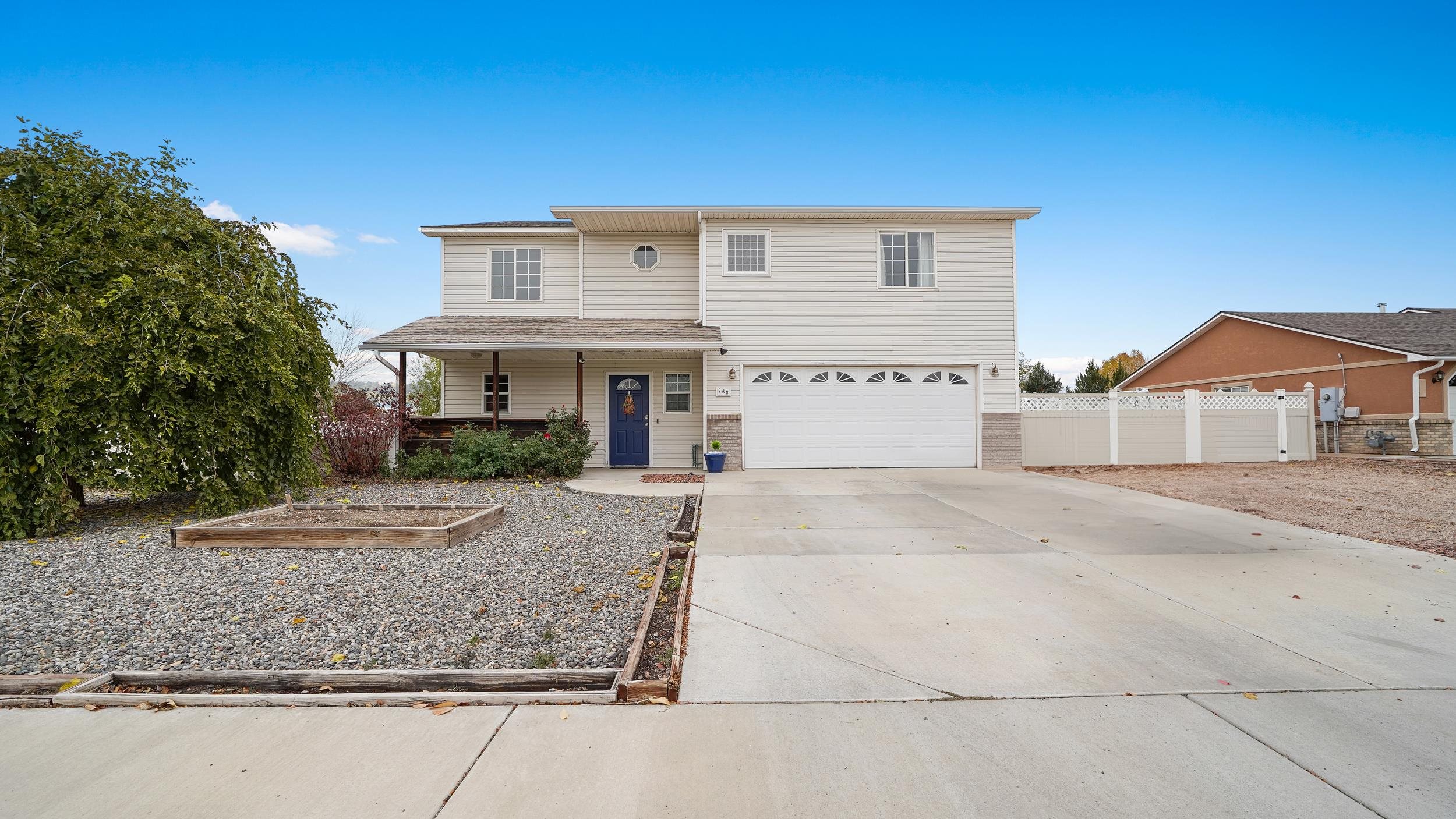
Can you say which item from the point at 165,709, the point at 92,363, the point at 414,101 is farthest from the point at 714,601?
the point at 414,101

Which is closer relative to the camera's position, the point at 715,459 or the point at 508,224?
the point at 715,459

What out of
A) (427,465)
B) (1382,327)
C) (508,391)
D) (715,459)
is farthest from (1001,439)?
(1382,327)

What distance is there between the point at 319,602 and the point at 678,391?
973 cm

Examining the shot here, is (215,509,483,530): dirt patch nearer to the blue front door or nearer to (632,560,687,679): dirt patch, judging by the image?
(632,560,687,679): dirt patch

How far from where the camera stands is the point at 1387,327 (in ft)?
60.1

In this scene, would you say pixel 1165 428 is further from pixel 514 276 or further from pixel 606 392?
pixel 514 276

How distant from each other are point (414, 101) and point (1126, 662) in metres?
15.6

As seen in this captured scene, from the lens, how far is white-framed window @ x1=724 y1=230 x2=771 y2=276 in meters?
12.5

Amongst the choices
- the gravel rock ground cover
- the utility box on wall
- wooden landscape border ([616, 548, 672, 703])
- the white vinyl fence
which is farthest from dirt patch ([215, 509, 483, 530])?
the utility box on wall

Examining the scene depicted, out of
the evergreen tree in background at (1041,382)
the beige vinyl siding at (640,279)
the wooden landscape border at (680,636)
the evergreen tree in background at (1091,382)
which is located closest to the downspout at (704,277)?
the beige vinyl siding at (640,279)

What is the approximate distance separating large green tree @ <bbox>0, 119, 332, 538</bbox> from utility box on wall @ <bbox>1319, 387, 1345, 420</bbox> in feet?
78.9

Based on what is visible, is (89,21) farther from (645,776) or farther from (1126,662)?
(1126,662)

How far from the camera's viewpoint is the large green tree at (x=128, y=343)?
541 centimetres

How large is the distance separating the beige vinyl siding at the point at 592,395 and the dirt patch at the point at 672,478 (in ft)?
5.44
